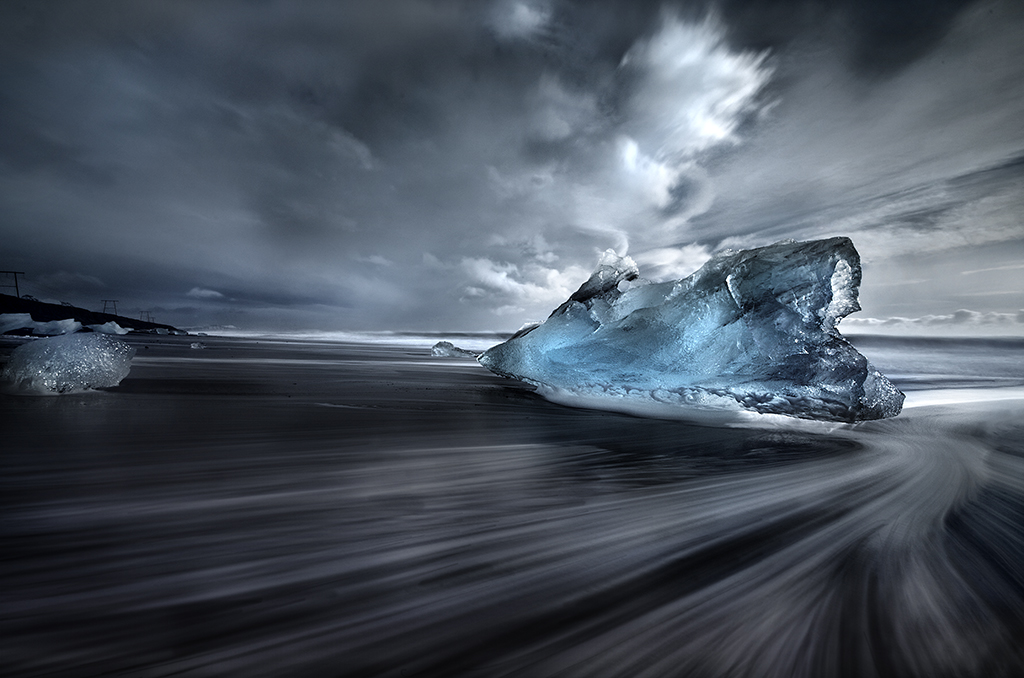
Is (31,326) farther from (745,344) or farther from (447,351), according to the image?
(745,344)

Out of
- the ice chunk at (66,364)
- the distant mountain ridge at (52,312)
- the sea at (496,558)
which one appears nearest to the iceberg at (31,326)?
the distant mountain ridge at (52,312)

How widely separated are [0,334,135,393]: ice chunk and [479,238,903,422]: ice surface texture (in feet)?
14.7

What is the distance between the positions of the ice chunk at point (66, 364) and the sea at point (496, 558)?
4.77 ft


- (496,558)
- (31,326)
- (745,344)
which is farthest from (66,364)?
(31,326)

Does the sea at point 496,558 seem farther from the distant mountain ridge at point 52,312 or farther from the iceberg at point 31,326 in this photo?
the distant mountain ridge at point 52,312

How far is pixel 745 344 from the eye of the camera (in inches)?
123

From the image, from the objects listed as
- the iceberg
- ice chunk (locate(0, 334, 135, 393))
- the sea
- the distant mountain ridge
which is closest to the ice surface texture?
the sea

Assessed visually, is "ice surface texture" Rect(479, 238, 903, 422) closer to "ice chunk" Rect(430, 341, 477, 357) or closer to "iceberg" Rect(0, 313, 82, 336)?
"ice chunk" Rect(430, 341, 477, 357)

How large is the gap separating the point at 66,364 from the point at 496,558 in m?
4.53

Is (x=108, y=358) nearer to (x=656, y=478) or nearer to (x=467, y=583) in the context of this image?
(x=467, y=583)

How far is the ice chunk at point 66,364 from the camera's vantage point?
3.20m

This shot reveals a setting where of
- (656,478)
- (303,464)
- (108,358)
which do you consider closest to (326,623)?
(303,464)

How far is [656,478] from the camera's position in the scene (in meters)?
1.61

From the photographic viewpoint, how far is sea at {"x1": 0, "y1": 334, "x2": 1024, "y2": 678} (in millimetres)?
639
